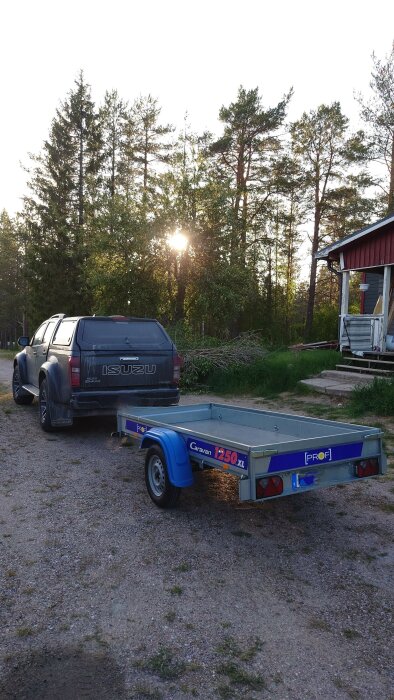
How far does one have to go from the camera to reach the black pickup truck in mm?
7289

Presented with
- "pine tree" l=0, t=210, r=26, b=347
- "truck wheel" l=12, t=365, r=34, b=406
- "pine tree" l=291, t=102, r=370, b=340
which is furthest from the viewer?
"pine tree" l=0, t=210, r=26, b=347

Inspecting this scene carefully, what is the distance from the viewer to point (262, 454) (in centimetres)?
373

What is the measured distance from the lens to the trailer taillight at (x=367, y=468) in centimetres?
436

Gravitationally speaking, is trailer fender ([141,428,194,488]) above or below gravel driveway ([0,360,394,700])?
above

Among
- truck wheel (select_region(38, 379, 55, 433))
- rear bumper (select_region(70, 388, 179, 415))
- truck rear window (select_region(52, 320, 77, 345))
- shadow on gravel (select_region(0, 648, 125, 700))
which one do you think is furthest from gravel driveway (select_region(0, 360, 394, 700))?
truck rear window (select_region(52, 320, 77, 345))

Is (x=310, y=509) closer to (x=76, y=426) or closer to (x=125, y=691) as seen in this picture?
(x=125, y=691)

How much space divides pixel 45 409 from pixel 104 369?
57.4 inches

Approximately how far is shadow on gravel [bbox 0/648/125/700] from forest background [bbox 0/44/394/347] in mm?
13625

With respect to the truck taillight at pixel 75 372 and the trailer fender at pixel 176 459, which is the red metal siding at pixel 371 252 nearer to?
the truck taillight at pixel 75 372

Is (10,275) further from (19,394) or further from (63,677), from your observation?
(63,677)

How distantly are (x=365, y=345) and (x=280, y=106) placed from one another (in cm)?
1984

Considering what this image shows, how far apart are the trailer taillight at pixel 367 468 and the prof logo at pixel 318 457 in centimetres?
38

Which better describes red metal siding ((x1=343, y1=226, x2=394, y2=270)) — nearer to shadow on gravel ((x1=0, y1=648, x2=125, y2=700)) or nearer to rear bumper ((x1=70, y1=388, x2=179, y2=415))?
rear bumper ((x1=70, y1=388, x2=179, y2=415))

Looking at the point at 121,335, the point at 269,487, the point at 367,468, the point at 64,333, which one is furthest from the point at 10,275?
the point at 269,487
